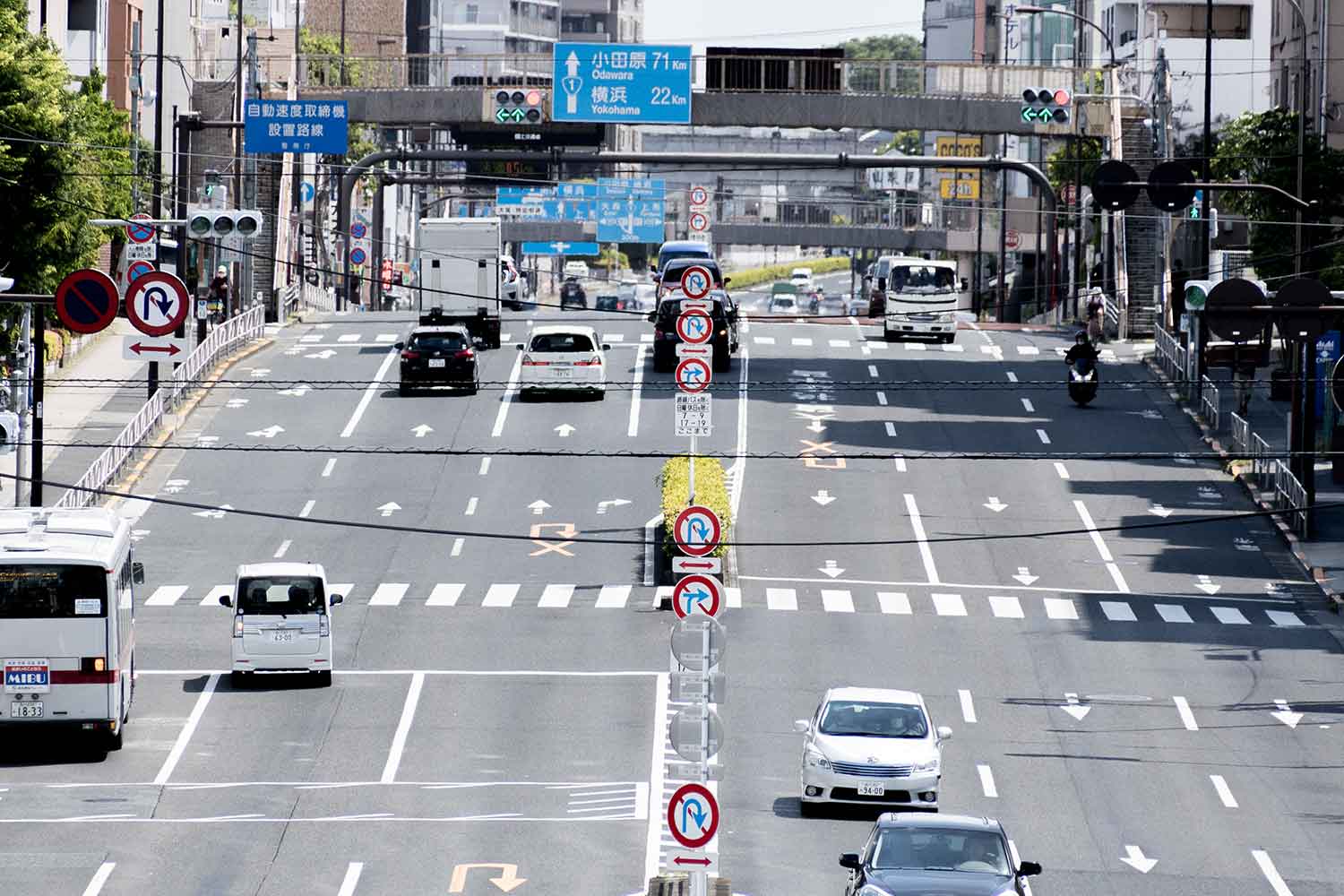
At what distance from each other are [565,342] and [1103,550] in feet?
59.5

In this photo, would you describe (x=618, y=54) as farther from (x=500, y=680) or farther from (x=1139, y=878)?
Result: (x=1139, y=878)

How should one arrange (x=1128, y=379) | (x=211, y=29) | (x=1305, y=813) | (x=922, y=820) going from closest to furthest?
1. (x=922, y=820)
2. (x=1305, y=813)
3. (x=1128, y=379)
4. (x=211, y=29)

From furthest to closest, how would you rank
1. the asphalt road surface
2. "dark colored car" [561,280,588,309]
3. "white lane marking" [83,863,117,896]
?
"dark colored car" [561,280,588,309] < the asphalt road surface < "white lane marking" [83,863,117,896]

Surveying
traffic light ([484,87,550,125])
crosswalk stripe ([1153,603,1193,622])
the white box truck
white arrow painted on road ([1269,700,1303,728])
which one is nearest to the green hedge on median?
crosswalk stripe ([1153,603,1193,622])

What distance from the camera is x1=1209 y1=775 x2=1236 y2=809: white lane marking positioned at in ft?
98.5

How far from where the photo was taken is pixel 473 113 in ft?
256

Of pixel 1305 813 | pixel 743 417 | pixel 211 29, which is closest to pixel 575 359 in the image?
pixel 743 417

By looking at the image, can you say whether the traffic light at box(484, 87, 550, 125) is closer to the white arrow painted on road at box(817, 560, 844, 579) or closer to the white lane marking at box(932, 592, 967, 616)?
the white arrow painted on road at box(817, 560, 844, 579)

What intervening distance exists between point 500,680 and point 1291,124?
34.0m

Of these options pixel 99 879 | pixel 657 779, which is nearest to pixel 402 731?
pixel 657 779

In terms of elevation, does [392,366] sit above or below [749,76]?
below

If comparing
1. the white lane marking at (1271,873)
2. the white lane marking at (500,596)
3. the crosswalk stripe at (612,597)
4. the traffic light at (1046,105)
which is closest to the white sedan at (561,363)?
the white lane marking at (500,596)

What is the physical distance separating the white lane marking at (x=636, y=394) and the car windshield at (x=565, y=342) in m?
1.96

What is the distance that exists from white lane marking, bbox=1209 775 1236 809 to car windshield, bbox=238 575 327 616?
14290 millimetres
